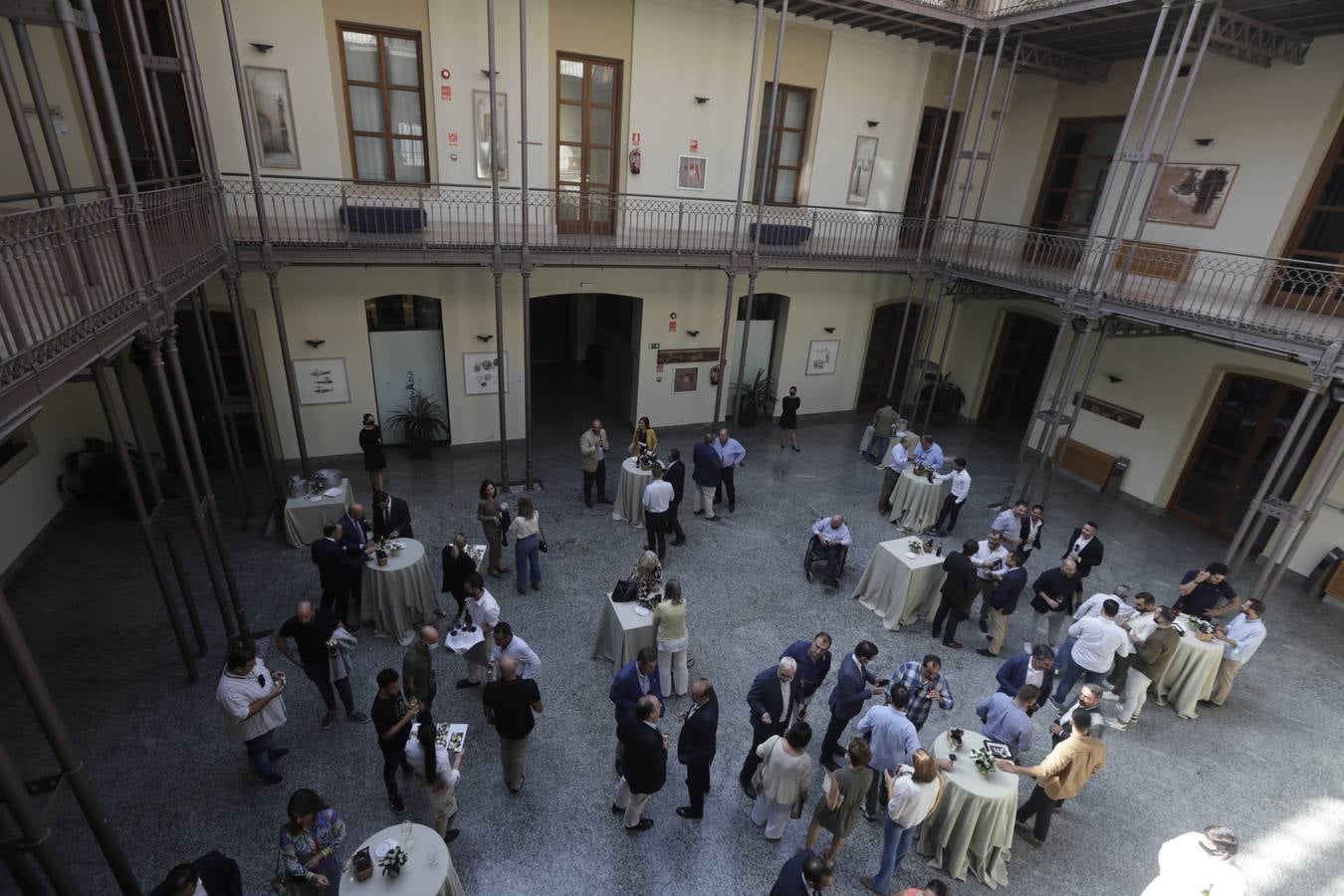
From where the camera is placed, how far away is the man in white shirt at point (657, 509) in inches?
339

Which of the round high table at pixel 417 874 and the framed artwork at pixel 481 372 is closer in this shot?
the round high table at pixel 417 874

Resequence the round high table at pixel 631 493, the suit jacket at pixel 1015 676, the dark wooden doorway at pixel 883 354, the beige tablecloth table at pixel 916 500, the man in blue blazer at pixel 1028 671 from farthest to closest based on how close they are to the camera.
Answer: the dark wooden doorway at pixel 883 354
the beige tablecloth table at pixel 916 500
the round high table at pixel 631 493
the suit jacket at pixel 1015 676
the man in blue blazer at pixel 1028 671

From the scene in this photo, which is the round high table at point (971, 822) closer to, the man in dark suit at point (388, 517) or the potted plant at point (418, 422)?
the man in dark suit at point (388, 517)

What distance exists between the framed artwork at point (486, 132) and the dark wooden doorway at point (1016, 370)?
10707 millimetres

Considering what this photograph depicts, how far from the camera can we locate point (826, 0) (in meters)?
10.5

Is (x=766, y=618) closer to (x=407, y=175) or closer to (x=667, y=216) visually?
(x=667, y=216)

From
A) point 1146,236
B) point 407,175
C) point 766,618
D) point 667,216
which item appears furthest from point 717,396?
point 1146,236

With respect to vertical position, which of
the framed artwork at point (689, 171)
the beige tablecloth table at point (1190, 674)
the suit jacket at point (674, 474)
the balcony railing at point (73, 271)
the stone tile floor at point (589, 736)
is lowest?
the stone tile floor at point (589, 736)

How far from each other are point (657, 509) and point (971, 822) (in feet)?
15.5

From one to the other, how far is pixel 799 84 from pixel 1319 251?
827 centimetres

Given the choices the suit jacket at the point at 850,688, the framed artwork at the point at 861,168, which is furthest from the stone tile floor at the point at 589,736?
the framed artwork at the point at 861,168

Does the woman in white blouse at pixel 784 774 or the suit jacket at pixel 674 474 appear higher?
the suit jacket at pixel 674 474

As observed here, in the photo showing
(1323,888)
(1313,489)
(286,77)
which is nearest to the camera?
(1323,888)

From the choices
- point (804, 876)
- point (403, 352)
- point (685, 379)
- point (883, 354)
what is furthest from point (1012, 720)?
point (883, 354)
